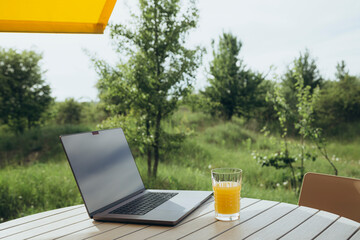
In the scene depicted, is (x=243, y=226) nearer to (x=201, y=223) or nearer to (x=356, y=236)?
(x=201, y=223)

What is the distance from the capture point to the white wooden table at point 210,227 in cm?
93

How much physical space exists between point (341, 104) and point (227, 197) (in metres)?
10.3

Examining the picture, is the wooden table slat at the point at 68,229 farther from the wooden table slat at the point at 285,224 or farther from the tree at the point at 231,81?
the tree at the point at 231,81

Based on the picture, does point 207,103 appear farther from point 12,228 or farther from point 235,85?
point 235,85

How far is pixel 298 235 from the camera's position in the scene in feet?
2.98

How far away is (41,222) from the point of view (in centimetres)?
114

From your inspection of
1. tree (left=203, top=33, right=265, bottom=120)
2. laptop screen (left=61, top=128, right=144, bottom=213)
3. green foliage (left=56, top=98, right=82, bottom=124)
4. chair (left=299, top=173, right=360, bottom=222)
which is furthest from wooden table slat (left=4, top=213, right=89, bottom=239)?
tree (left=203, top=33, right=265, bottom=120)

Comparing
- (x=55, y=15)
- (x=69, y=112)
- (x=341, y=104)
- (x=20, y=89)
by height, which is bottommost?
(x=341, y=104)

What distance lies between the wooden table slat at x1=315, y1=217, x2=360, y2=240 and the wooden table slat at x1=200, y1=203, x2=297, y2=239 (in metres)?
0.17

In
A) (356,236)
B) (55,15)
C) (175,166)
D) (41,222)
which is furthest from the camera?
(175,166)

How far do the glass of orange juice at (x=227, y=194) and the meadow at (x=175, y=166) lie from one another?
2209 mm

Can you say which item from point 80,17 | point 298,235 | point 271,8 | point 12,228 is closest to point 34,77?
point 271,8

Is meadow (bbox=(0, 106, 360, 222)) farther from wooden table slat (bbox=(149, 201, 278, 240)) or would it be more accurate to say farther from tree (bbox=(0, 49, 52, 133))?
wooden table slat (bbox=(149, 201, 278, 240))

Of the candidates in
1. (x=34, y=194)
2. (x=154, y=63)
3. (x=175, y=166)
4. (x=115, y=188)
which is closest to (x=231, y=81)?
(x=175, y=166)
